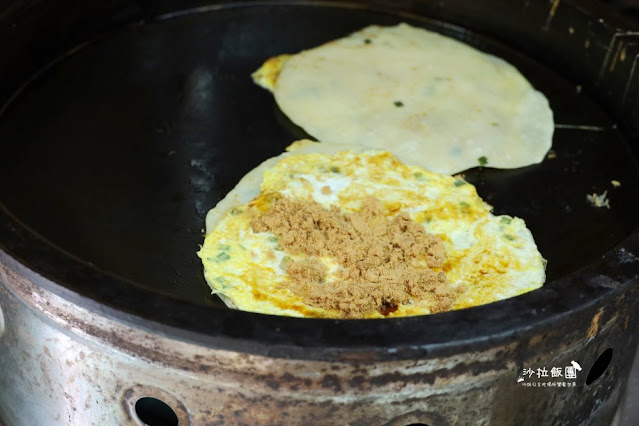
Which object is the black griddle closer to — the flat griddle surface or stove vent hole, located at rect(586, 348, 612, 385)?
the flat griddle surface

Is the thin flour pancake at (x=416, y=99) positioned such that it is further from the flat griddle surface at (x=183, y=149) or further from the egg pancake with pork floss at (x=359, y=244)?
the egg pancake with pork floss at (x=359, y=244)

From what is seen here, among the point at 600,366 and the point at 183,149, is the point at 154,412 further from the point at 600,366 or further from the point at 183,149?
the point at 600,366

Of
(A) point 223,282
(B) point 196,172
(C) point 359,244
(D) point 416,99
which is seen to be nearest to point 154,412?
(A) point 223,282

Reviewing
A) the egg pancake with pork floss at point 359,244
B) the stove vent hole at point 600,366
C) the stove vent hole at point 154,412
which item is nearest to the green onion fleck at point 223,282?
the egg pancake with pork floss at point 359,244

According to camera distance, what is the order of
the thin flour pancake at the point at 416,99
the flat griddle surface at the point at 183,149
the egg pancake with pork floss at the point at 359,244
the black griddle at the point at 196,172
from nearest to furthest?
1. the black griddle at the point at 196,172
2. the egg pancake with pork floss at the point at 359,244
3. the flat griddle surface at the point at 183,149
4. the thin flour pancake at the point at 416,99

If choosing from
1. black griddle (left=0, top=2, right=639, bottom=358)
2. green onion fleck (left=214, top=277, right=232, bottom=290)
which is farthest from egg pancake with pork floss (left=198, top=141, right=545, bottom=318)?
black griddle (left=0, top=2, right=639, bottom=358)

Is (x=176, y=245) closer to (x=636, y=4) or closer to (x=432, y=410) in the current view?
(x=432, y=410)
